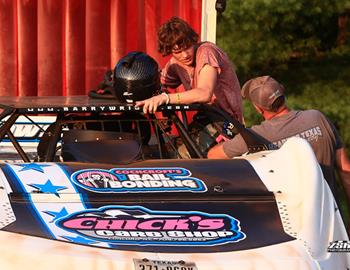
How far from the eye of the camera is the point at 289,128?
521 centimetres

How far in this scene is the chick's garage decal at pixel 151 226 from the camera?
373 centimetres

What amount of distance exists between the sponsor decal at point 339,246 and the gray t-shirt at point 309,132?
4.05 feet

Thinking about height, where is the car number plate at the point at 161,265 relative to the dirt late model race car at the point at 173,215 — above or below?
below

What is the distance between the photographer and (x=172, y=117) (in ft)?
17.1

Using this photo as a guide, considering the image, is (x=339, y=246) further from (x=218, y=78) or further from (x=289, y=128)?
(x=218, y=78)

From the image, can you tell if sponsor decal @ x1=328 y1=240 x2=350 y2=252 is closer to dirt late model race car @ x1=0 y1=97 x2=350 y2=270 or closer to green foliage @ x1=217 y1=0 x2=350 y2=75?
dirt late model race car @ x1=0 y1=97 x2=350 y2=270

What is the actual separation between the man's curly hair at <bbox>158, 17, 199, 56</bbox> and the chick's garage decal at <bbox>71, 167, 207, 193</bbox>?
58.5 inches

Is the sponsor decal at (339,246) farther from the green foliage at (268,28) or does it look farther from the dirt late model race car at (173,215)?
the green foliage at (268,28)

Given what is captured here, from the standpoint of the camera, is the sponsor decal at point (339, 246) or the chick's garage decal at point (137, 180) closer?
the sponsor decal at point (339, 246)

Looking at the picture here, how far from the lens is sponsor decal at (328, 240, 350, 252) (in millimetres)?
3889

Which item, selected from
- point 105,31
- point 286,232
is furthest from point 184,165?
point 105,31

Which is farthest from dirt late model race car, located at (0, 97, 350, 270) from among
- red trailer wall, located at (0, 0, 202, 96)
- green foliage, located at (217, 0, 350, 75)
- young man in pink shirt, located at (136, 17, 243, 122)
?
green foliage, located at (217, 0, 350, 75)

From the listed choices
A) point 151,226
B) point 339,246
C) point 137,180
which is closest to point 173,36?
point 137,180

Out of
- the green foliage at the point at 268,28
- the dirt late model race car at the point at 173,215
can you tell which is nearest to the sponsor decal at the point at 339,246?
the dirt late model race car at the point at 173,215
